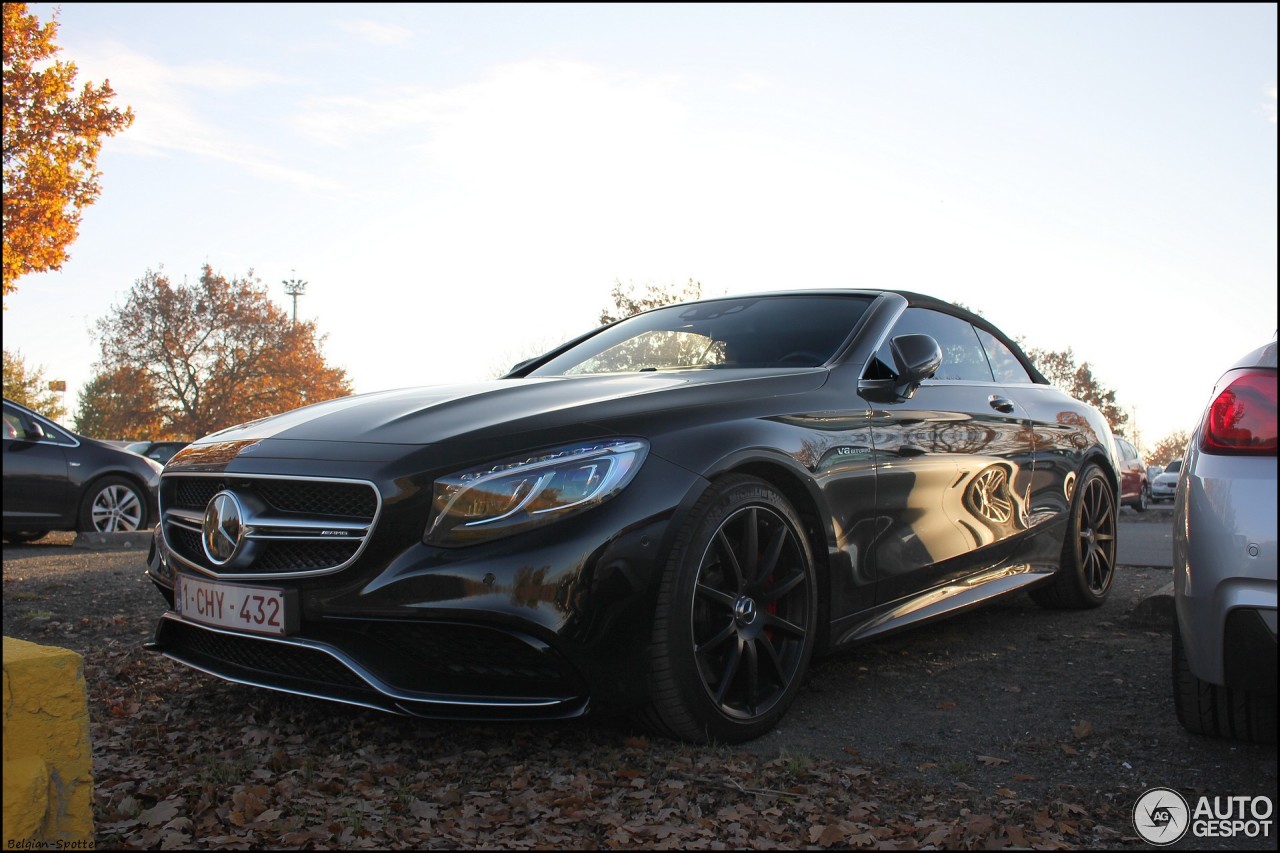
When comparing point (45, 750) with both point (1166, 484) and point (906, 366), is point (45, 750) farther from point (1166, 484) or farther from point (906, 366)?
point (1166, 484)

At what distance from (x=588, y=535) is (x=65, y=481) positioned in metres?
8.15

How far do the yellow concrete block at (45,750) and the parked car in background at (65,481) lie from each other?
298 inches

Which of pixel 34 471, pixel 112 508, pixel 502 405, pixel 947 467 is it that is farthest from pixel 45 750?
pixel 112 508

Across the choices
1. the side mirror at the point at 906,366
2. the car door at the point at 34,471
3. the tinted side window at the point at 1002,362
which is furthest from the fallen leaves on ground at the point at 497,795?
the car door at the point at 34,471

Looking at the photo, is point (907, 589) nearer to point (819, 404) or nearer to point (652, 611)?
point (819, 404)

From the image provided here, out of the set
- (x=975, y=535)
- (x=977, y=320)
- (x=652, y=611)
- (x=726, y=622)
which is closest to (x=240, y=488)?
(x=652, y=611)

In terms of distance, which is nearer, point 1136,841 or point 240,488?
point 1136,841

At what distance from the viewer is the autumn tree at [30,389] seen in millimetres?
48000

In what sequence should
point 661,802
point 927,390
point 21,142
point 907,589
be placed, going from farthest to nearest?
1. point 21,142
2. point 927,390
3. point 907,589
4. point 661,802

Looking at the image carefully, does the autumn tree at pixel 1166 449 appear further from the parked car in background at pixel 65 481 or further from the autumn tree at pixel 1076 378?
the parked car in background at pixel 65 481

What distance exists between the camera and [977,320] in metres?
5.12

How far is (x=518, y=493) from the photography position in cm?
277

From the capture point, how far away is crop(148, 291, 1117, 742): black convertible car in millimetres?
2742

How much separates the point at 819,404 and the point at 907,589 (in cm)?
83
